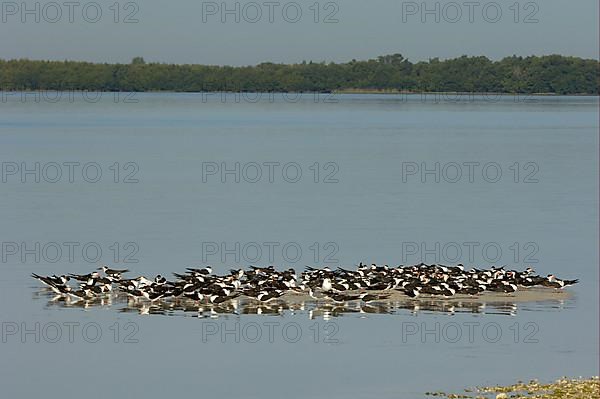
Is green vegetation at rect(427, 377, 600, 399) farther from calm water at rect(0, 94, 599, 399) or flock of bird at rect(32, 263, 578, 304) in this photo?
flock of bird at rect(32, 263, 578, 304)

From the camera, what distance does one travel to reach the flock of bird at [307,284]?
66.2ft

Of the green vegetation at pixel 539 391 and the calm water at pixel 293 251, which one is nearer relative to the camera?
the green vegetation at pixel 539 391

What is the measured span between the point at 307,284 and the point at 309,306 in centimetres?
77

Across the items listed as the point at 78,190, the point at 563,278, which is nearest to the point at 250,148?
the point at 78,190

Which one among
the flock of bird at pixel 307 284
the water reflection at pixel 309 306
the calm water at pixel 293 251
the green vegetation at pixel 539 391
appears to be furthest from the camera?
the flock of bird at pixel 307 284

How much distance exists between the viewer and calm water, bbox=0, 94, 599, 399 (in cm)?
1602

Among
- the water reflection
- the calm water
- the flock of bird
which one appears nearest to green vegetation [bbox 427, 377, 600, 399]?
the calm water

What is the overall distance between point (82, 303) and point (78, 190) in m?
19.2

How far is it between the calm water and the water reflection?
8 centimetres

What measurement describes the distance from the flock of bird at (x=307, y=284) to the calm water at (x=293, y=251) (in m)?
0.48

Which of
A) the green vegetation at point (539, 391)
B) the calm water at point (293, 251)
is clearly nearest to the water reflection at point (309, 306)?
the calm water at point (293, 251)

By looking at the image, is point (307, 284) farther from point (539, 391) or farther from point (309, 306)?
point (539, 391)

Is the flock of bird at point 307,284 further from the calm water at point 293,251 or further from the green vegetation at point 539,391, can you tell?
the green vegetation at point 539,391

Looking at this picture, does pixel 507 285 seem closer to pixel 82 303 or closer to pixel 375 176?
pixel 82 303
